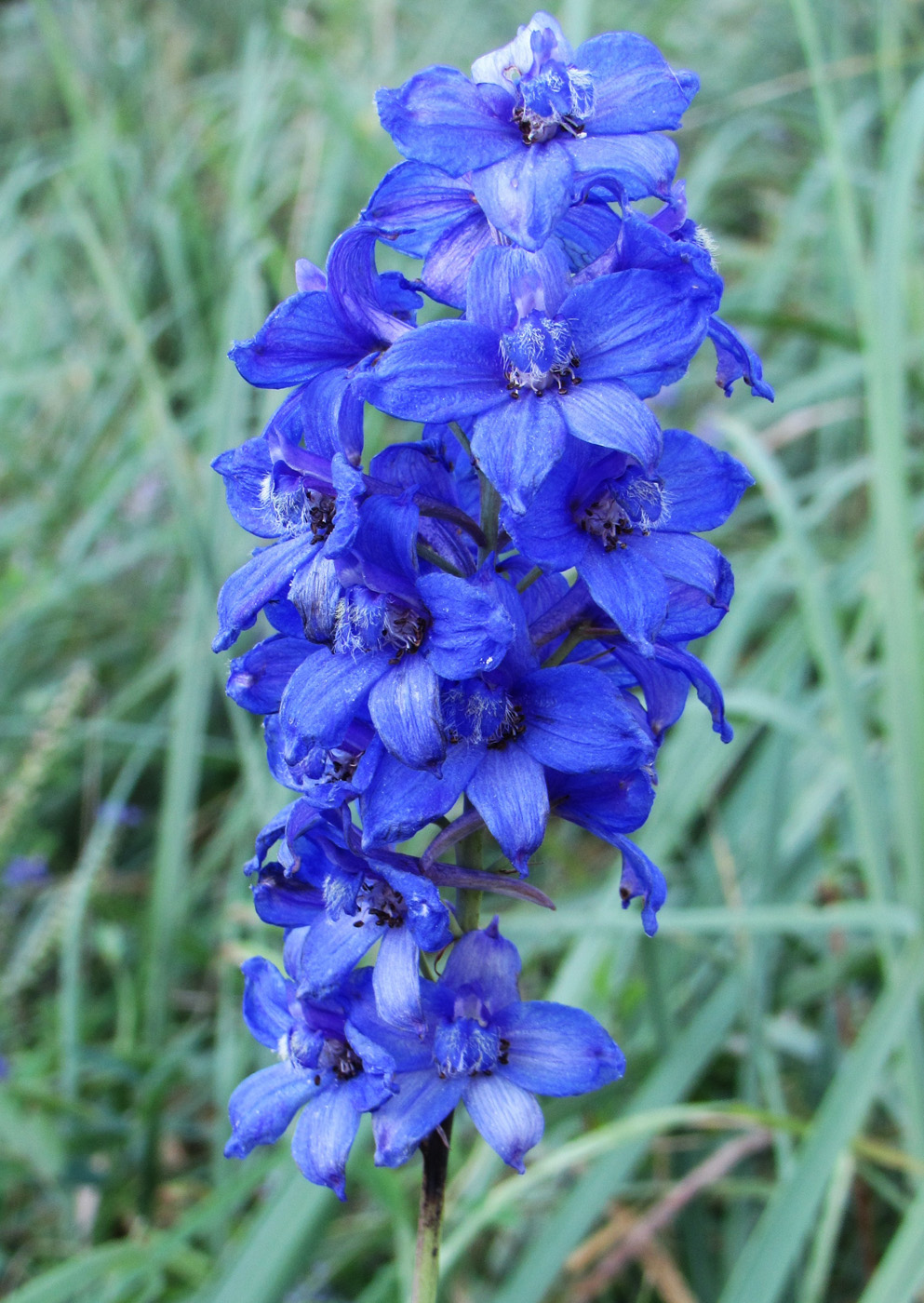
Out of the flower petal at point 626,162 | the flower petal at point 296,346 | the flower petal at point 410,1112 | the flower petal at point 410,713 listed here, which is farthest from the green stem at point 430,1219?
the flower petal at point 626,162

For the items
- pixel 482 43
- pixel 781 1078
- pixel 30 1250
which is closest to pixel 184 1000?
pixel 30 1250

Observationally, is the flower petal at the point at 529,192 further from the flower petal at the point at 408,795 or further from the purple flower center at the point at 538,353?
the flower petal at the point at 408,795

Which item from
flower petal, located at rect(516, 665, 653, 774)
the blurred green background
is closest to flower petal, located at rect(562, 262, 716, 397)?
flower petal, located at rect(516, 665, 653, 774)

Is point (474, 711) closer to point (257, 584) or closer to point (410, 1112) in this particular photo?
point (257, 584)

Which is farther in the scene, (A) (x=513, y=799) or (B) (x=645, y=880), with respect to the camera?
(B) (x=645, y=880)

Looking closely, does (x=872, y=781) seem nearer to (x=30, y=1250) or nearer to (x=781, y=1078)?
(x=781, y=1078)

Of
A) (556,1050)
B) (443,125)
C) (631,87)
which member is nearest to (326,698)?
(556,1050)

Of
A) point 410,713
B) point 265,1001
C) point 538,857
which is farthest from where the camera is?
point 538,857
